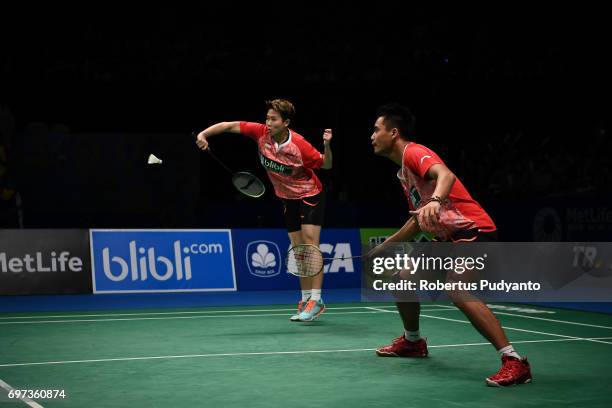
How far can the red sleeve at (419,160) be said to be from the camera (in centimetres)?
525

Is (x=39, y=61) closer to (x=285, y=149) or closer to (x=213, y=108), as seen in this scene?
(x=213, y=108)

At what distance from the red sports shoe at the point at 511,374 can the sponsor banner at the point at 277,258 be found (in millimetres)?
7005

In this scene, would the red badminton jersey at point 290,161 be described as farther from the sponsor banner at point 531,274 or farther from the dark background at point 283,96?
the dark background at point 283,96

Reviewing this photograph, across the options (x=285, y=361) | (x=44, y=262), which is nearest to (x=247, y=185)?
(x=285, y=361)

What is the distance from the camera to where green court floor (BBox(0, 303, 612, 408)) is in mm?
4922

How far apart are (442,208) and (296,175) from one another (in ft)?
11.1

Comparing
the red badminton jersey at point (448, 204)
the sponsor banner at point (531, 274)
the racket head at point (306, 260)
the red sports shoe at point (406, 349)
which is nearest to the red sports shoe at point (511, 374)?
the red badminton jersey at point (448, 204)

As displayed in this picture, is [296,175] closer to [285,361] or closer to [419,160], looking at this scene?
[285,361]

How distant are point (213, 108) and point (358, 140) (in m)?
2.96

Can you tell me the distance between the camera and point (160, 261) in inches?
461

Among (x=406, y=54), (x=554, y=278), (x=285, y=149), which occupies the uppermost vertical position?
(x=406, y=54)

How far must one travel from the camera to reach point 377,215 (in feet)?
53.8

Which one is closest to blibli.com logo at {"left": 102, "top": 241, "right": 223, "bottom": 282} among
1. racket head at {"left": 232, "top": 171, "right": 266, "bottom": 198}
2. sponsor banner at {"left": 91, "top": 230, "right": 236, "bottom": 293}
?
sponsor banner at {"left": 91, "top": 230, "right": 236, "bottom": 293}

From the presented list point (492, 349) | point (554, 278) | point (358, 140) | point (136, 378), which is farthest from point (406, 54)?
point (136, 378)
